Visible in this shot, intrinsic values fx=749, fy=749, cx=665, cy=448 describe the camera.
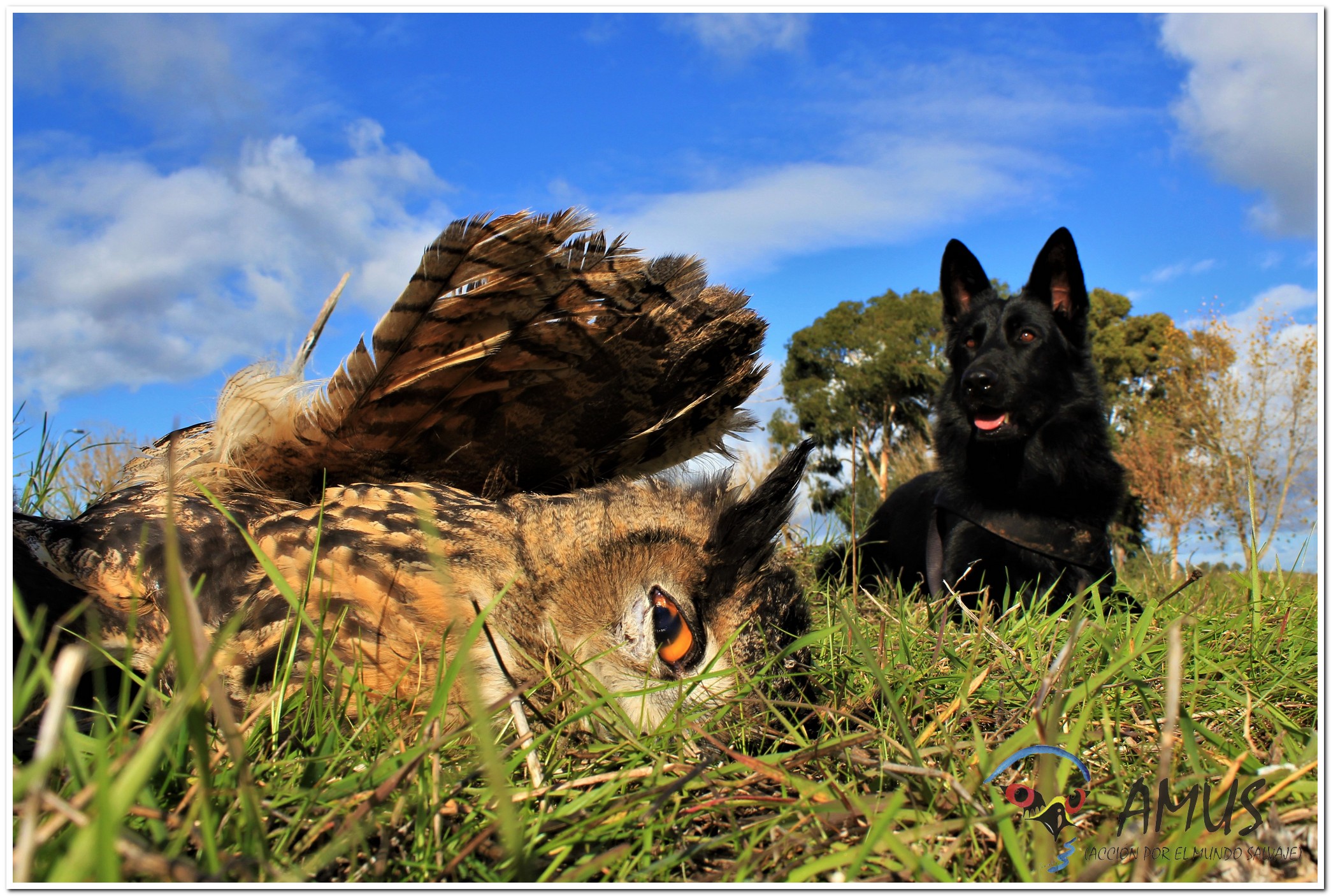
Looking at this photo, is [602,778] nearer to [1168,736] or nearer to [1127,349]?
[1168,736]

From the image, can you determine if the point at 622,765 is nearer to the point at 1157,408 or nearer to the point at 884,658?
the point at 884,658

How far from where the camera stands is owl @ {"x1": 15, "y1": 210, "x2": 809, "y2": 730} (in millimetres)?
1674

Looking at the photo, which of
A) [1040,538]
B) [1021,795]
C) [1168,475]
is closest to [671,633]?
[1021,795]

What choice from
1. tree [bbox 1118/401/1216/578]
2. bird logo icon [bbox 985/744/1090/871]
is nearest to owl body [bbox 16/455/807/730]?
bird logo icon [bbox 985/744/1090/871]

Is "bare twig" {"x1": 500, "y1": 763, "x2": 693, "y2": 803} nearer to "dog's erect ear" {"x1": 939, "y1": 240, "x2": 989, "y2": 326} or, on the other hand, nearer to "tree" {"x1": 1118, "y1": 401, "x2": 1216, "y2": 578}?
"dog's erect ear" {"x1": 939, "y1": 240, "x2": 989, "y2": 326}

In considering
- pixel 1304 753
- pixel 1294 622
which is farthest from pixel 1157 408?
pixel 1304 753

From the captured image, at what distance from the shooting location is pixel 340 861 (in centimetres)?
117

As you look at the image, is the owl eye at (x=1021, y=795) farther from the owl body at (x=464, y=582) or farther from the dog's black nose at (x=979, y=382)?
the dog's black nose at (x=979, y=382)

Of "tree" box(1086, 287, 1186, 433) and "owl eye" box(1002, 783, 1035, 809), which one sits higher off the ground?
"tree" box(1086, 287, 1186, 433)

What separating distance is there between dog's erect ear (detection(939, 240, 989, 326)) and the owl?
278 cm

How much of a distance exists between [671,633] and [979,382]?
10.2 feet

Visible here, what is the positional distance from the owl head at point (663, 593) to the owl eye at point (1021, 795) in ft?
1.52

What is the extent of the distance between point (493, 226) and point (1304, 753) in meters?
2.09

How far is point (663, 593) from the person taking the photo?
1.76 meters
